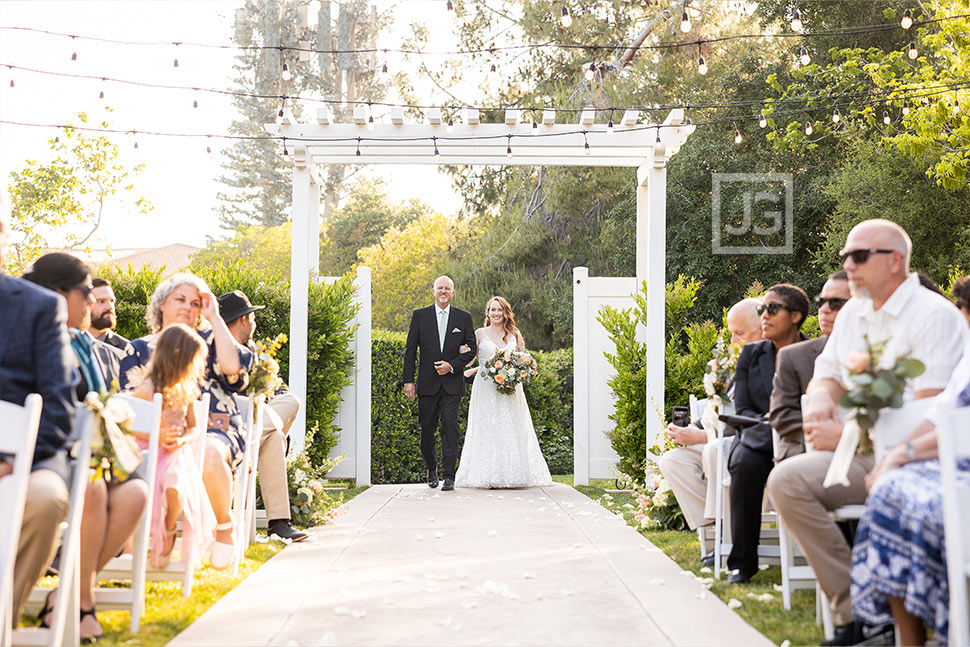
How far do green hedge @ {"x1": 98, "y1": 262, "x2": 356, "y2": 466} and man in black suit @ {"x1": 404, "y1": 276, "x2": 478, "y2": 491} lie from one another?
2.35 feet

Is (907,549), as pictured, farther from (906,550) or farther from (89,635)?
(89,635)

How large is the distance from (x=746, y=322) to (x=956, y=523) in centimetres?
345

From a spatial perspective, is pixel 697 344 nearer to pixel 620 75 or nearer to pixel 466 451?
pixel 466 451

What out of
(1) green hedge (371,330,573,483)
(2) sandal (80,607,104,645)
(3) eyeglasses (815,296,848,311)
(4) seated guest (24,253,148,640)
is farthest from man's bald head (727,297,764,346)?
(1) green hedge (371,330,573,483)

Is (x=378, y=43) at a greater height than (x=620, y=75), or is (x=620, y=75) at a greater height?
(x=378, y=43)

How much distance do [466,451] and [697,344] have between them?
9.47ft

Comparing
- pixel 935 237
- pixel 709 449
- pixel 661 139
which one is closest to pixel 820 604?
pixel 709 449

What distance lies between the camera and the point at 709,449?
20.3ft

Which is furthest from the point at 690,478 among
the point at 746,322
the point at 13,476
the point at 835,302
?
the point at 13,476

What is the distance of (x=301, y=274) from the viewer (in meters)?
9.88

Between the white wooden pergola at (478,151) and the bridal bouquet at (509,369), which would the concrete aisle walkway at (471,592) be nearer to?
the white wooden pergola at (478,151)

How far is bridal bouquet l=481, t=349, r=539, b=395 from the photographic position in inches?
429

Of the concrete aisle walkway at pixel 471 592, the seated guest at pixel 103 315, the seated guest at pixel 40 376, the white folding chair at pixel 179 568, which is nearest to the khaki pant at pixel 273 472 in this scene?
the concrete aisle walkway at pixel 471 592

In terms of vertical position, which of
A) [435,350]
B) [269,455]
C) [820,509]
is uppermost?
[435,350]
